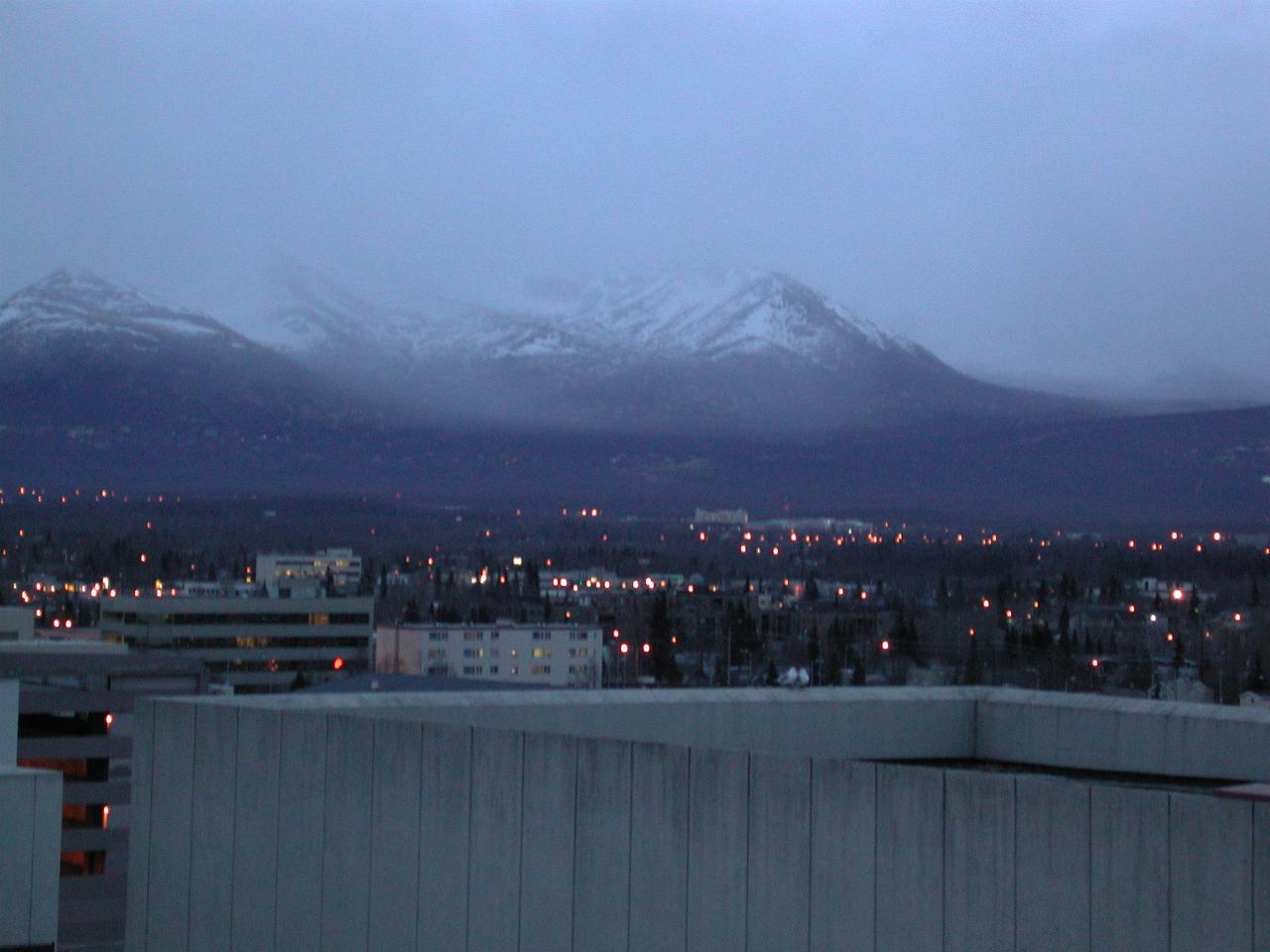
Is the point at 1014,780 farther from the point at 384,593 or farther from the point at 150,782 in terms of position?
the point at 384,593

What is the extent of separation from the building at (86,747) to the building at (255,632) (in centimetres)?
4625

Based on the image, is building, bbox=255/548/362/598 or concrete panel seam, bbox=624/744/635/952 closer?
concrete panel seam, bbox=624/744/635/952

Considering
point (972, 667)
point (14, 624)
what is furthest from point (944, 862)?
point (972, 667)

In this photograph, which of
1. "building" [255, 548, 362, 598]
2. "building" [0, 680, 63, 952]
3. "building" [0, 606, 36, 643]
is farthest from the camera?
"building" [255, 548, 362, 598]

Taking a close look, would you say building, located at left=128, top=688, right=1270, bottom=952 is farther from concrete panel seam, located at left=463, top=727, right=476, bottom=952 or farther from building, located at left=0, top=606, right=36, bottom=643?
building, located at left=0, top=606, right=36, bottom=643

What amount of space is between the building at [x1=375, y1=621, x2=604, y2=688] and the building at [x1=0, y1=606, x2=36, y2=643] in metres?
37.2

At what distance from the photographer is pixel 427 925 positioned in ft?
39.8

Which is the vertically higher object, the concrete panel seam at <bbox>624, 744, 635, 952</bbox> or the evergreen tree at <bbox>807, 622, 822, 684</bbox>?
the concrete panel seam at <bbox>624, 744, 635, 952</bbox>

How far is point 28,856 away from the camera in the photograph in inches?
611

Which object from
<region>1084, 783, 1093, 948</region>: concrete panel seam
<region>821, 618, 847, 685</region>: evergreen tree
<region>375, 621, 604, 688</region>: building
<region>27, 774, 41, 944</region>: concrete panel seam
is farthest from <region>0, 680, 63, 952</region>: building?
<region>375, 621, 604, 688</region>: building

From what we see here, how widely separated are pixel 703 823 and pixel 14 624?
1798 inches

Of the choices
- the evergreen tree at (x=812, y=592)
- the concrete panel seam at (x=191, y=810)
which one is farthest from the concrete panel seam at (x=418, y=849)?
the evergreen tree at (x=812, y=592)

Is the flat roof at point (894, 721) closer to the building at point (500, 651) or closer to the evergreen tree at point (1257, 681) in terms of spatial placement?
the evergreen tree at point (1257, 681)

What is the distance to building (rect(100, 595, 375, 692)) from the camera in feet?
290
